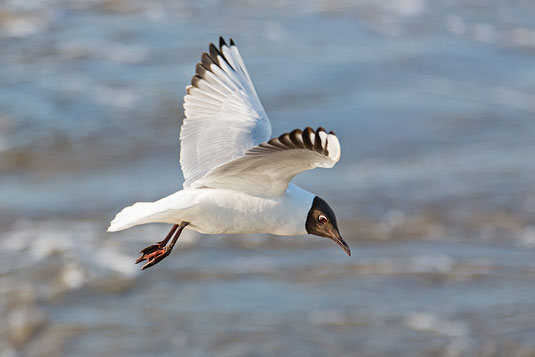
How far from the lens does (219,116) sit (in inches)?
262

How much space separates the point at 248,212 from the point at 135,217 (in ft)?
2.17

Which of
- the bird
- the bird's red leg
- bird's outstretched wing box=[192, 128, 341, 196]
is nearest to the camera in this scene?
bird's outstretched wing box=[192, 128, 341, 196]

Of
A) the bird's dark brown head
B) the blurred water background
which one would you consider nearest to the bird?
the bird's dark brown head

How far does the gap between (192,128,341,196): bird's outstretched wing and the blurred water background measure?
7126mm

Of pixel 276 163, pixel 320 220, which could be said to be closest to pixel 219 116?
pixel 320 220

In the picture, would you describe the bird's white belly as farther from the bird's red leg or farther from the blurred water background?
the blurred water background

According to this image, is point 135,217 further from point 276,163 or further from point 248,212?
point 276,163

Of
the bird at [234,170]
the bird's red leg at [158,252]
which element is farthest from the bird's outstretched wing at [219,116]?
the bird's red leg at [158,252]

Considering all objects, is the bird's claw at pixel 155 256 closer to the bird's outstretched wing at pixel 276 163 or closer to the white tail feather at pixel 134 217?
the white tail feather at pixel 134 217

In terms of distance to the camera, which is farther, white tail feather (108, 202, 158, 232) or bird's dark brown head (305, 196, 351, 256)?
bird's dark brown head (305, 196, 351, 256)

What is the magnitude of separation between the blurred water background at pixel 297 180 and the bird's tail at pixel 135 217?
7005mm

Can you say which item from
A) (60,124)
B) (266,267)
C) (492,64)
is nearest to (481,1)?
(492,64)

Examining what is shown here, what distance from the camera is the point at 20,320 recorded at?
43.0ft

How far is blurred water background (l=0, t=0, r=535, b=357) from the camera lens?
42.7 feet
